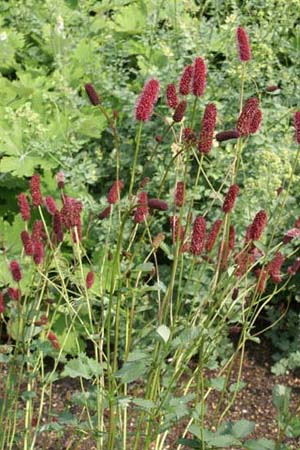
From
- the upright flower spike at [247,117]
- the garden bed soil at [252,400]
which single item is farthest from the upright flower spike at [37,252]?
the garden bed soil at [252,400]

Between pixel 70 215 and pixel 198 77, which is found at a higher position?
pixel 198 77

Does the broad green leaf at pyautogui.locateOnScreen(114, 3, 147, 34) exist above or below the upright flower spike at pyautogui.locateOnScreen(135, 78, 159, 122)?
below

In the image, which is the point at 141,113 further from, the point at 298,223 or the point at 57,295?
the point at 57,295

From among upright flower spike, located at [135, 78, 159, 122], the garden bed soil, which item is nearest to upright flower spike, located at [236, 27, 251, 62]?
upright flower spike, located at [135, 78, 159, 122]

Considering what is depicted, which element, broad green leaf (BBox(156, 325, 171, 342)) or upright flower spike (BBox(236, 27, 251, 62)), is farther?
upright flower spike (BBox(236, 27, 251, 62))

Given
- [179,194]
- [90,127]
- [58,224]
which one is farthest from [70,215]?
[90,127]

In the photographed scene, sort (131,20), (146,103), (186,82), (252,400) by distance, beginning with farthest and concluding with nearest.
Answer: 1. (131,20)
2. (252,400)
3. (186,82)
4. (146,103)

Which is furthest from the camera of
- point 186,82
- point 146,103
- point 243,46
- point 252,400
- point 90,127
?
point 90,127

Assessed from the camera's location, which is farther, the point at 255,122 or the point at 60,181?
the point at 60,181

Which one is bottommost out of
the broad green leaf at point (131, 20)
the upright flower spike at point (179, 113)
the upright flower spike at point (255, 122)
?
the broad green leaf at point (131, 20)

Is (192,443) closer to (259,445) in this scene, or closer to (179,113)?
(259,445)

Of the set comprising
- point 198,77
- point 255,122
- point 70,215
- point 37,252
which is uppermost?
point 198,77

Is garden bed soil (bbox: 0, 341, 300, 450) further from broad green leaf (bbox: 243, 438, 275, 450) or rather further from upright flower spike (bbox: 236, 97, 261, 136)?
upright flower spike (bbox: 236, 97, 261, 136)

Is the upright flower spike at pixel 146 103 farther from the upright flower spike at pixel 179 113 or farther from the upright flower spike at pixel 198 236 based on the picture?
the upright flower spike at pixel 198 236
